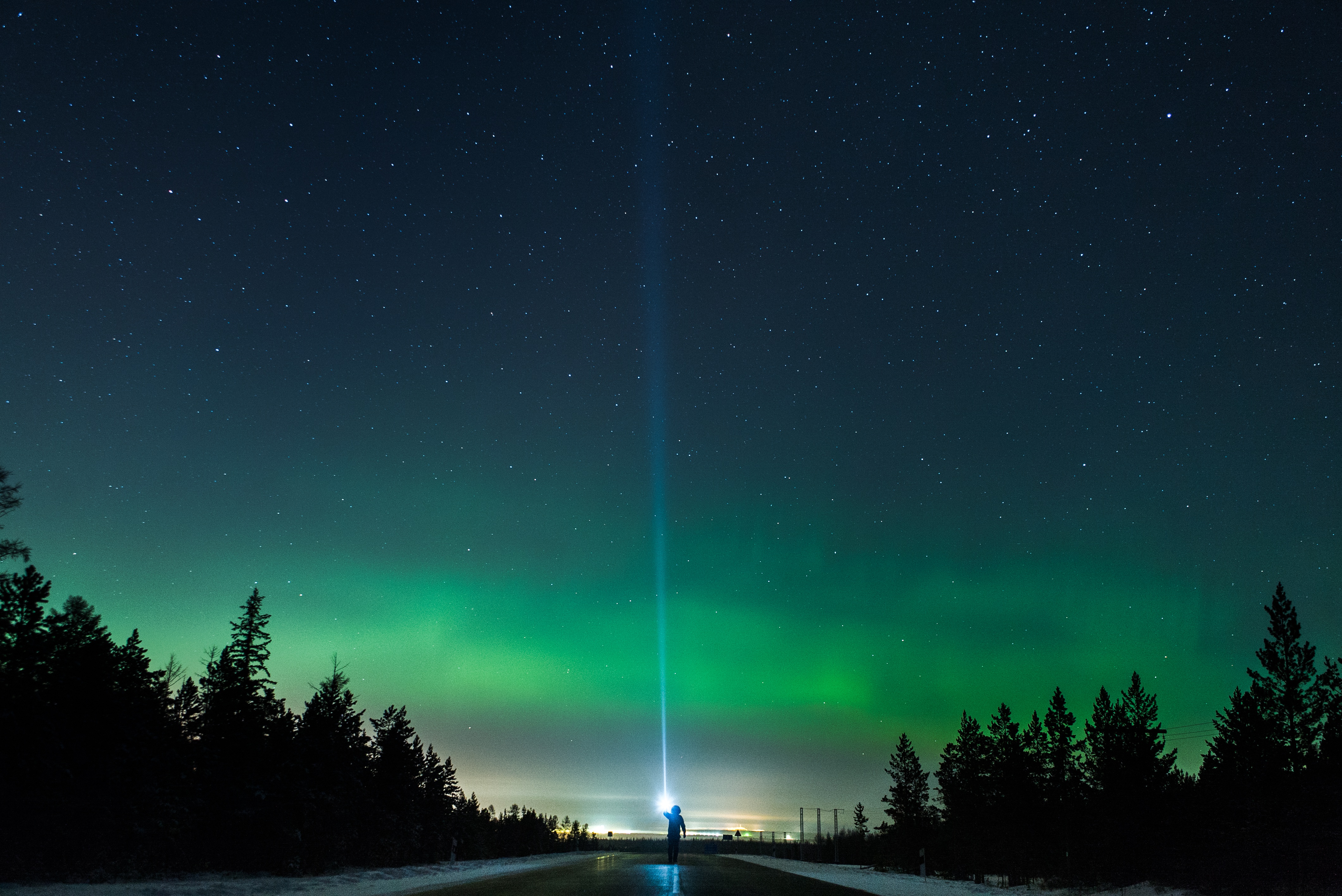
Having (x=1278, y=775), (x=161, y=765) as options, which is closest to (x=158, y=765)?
(x=161, y=765)

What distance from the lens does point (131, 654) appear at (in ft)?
120

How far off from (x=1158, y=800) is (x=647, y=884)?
47348mm

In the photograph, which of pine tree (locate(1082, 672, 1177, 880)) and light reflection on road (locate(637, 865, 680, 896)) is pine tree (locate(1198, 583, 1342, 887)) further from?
light reflection on road (locate(637, 865, 680, 896))

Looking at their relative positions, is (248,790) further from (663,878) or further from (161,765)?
(663,878)

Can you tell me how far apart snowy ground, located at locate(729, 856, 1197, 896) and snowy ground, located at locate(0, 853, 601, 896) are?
38.6 feet

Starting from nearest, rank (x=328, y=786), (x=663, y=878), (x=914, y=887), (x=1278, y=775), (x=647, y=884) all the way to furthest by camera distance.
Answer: (x=647, y=884)
(x=663, y=878)
(x=914, y=887)
(x=328, y=786)
(x=1278, y=775)

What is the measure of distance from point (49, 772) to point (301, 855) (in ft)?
35.8

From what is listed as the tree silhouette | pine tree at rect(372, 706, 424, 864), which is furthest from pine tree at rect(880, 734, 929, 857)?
pine tree at rect(372, 706, 424, 864)

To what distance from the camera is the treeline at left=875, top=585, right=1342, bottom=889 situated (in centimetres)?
4281

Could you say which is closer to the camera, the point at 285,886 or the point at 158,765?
the point at 285,886

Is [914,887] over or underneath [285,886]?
underneath

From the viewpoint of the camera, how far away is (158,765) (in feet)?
101

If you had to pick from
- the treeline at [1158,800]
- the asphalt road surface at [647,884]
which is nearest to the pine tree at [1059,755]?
the treeline at [1158,800]

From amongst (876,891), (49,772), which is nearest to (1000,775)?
(876,891)
